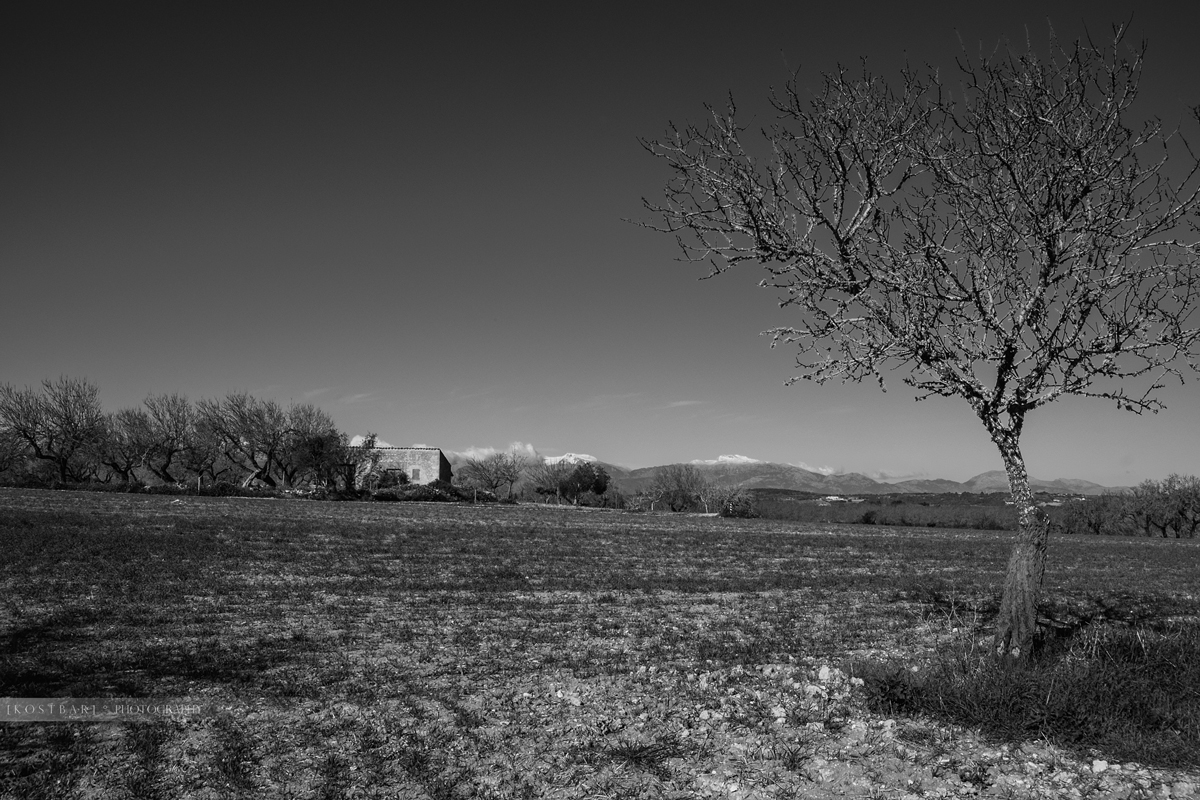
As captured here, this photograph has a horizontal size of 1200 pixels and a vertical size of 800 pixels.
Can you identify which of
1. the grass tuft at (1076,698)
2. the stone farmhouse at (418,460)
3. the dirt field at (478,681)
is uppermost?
the stone farmhouse at (418,460)

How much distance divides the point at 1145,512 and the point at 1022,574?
59254 millimetres

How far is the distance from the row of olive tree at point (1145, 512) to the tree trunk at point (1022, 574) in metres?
55.1

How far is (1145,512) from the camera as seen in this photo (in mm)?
52156

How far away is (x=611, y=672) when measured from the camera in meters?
6.73

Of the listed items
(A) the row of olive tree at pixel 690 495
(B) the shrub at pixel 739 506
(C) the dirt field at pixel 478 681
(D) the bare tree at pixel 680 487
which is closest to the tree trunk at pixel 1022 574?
(C) the dirt field at pixel 478 681

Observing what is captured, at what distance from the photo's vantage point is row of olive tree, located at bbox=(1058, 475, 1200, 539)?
5103 cm

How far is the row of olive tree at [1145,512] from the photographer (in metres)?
51.0

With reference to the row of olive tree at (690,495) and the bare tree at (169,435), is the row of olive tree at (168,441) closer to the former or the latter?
the bare tree at (169,435)

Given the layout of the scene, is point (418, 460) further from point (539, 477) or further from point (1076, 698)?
point (1076, 698)

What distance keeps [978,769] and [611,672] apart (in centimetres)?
327

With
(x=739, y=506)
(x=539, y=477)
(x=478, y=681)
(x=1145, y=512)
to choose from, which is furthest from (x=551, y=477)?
(x=478, y=681)

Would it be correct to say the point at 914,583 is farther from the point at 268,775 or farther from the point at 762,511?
the point at 762,511

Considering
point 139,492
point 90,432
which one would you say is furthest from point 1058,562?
point 90,432

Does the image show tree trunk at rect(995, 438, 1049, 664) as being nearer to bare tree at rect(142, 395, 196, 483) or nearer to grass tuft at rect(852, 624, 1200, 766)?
grass tuft at rect(852, 624, 1200, 766)
